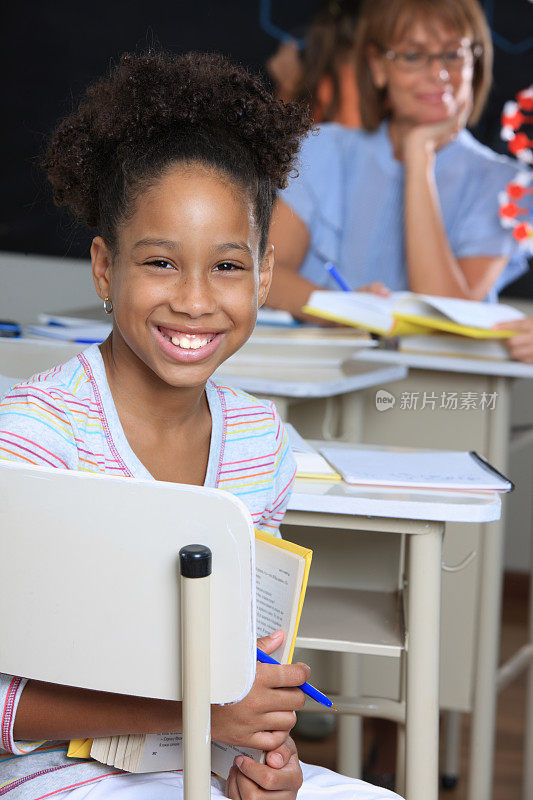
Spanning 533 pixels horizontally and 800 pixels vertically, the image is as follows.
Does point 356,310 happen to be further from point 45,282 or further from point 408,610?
point 45,282

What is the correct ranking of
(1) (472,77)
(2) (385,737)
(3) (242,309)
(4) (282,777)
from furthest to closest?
1. (1) (472,77)
2. (2) (385,737)
3. (3) (242,309)
4. (4) (282,777)

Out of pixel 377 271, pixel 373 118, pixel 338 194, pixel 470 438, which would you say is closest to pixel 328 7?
pixel 373 118

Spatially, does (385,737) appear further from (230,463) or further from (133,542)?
(133,542)

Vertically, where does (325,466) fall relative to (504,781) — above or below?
above

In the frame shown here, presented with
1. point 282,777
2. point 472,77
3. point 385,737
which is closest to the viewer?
point 282,777

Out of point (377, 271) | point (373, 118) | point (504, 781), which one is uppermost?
point (373, 118)

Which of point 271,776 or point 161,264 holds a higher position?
point 161,264

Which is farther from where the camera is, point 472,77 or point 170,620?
point 472,77

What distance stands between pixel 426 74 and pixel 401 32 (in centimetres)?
14

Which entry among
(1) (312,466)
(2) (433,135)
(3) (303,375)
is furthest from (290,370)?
(2) (433,135)

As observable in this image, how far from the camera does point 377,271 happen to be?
2787mm

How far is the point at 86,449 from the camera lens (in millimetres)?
890

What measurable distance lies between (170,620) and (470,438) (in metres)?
1.32

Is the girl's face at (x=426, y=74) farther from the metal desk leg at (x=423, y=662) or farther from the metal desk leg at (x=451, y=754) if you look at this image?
the metal desk leg at (x=423, y=662)
